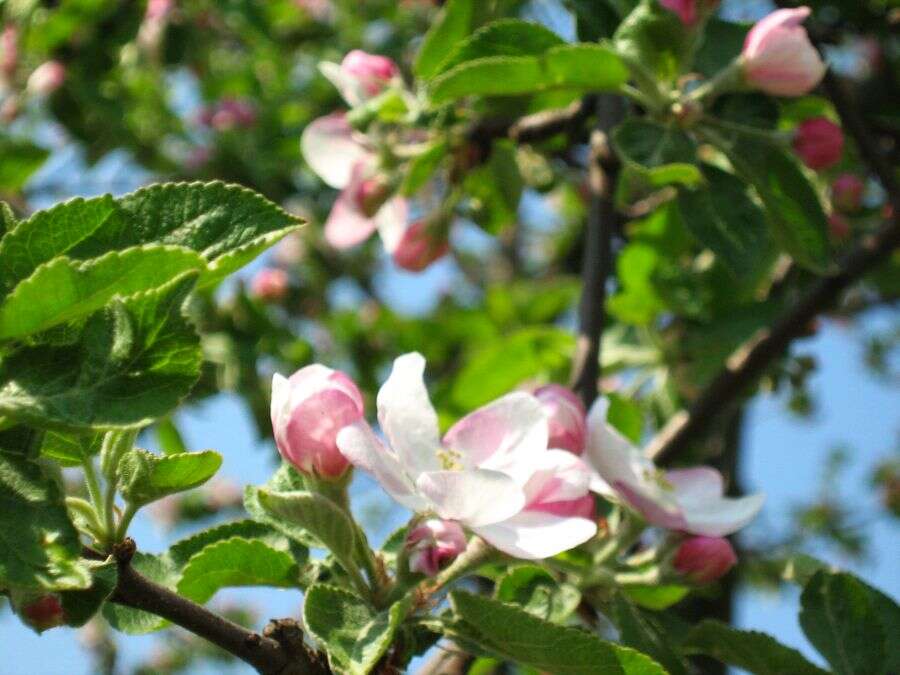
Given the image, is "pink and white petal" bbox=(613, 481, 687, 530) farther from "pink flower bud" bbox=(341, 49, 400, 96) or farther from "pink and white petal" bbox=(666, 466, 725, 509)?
"pink flower bud" bbox=(341, 49, 400, 96)

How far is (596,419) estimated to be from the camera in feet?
3.77

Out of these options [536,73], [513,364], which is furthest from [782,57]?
[513,364]

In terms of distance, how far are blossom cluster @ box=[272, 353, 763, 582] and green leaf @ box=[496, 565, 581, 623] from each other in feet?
0.26

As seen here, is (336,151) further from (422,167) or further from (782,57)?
(782,57)

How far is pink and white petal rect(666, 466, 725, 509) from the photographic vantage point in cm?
124

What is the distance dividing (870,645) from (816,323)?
38.9 inches

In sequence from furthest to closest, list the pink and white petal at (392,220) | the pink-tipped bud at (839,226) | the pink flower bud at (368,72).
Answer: the pink-tipped bud at (839,226) → the pink and white petal at (392,220) → the pink flower bud at (368,72)

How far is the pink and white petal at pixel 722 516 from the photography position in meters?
1.17

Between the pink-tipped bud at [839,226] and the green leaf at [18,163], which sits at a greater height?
the green leaf at [18,163]

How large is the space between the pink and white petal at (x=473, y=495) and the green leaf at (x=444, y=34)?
2.74 ft

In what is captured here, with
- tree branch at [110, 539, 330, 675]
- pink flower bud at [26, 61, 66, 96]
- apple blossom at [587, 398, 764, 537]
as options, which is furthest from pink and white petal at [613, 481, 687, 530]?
pink flower bud at [26, 61, 66, 96]

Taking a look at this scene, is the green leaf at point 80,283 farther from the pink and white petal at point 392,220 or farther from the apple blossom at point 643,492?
the pink and white petal at point 392,220

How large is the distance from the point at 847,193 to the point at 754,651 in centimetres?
107

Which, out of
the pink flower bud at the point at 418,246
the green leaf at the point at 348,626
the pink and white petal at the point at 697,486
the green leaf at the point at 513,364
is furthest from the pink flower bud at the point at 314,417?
the green leaf at the point at 513,364
